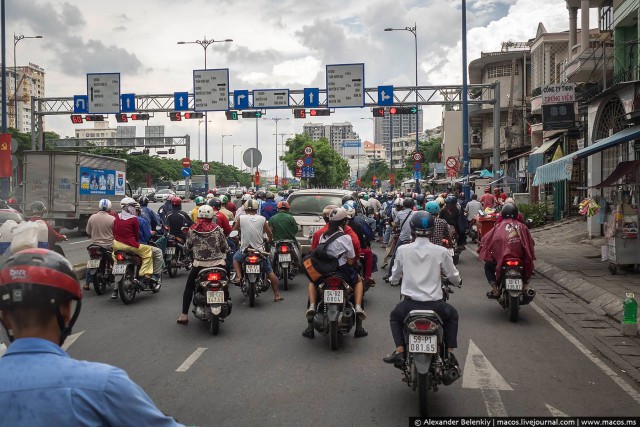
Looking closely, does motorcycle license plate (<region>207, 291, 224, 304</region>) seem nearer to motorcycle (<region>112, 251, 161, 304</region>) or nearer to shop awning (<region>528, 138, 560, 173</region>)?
motorcycle (<region>112, 251, 161, 304</region>)

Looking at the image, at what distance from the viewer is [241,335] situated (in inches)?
325

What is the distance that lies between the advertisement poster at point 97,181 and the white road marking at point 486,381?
19.9 meters

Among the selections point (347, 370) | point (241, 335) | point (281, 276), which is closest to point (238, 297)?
point (281, 276)

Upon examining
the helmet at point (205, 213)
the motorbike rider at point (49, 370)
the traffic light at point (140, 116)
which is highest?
the traffic light at point (140, 116)

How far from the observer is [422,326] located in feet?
17.6

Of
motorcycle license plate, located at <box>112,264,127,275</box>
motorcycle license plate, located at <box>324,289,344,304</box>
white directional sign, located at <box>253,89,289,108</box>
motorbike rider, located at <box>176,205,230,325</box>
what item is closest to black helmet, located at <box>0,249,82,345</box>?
motorcycle license plate, located at <box>324,289,344,304</box>

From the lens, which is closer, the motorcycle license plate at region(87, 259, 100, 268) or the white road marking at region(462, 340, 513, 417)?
the white road marking at region(462, 340, 513, 417)

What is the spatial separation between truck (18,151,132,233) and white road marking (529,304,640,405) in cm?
1830

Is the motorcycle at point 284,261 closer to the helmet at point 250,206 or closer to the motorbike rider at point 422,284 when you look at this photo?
the helmet at point 250,206

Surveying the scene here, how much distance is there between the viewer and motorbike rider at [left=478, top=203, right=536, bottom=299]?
30.4ft

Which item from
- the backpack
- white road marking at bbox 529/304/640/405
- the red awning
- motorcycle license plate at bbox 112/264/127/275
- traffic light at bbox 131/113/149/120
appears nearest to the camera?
white road marking at bbox 529/304/640/405

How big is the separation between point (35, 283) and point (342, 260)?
601 cm

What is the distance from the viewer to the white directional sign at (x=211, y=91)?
105 feet

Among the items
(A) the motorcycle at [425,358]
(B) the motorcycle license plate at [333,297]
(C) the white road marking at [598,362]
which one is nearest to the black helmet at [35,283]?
(A) the motorcycle at [425,358]
